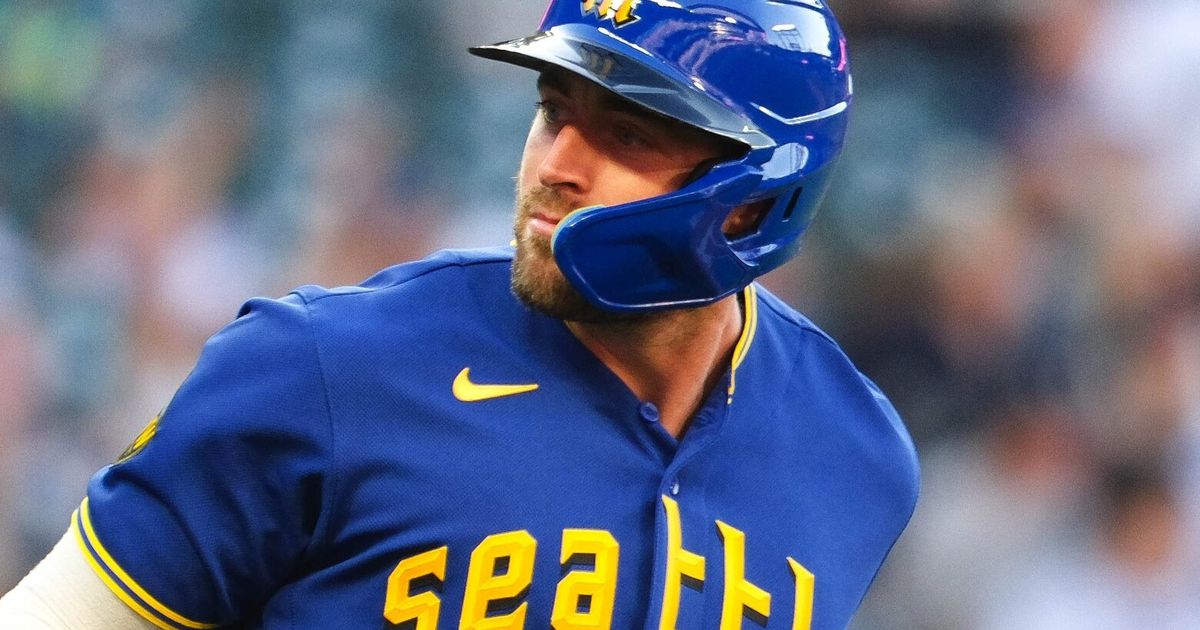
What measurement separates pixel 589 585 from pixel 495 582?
0.40 ft

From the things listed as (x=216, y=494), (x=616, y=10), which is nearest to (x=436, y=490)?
(x=216, y=494)

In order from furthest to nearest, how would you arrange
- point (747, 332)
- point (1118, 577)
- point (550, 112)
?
1. point (1118, 577)
2. point (747, 332)
3. point (550, 112)

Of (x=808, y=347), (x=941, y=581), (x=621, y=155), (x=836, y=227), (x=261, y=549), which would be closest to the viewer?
(x=261, y=549)

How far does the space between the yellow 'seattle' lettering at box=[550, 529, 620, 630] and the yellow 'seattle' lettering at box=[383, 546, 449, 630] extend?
15 centimetres

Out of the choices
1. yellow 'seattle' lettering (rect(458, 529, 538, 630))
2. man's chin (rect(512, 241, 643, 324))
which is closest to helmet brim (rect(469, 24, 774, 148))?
man's chin (rect(512, 241, 643, 324))

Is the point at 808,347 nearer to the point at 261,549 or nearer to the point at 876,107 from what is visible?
the point at 261,549

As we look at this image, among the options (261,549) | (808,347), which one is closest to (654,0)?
(808,347)

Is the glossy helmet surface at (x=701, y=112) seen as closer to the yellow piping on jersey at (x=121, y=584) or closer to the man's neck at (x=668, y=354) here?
the man's neck at (x=668, y=354)

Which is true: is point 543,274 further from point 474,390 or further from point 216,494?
point 216,494

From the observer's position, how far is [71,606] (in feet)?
6.21

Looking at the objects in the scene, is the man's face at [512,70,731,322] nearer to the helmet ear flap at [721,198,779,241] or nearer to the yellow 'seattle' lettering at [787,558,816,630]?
the helmet ear flap at [721,198,779,241]

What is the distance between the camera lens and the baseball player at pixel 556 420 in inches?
74.2

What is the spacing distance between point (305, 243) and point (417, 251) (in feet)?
1.20

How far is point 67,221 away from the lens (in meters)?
5.15
